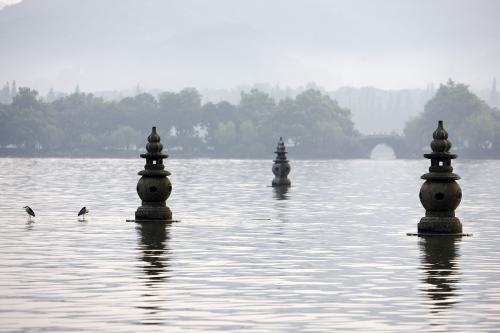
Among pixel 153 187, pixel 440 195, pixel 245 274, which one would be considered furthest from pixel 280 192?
pixel 245 274

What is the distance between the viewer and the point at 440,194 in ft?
122

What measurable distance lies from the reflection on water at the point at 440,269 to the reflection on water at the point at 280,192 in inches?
1166

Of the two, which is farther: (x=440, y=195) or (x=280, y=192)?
(x=280, y=192)

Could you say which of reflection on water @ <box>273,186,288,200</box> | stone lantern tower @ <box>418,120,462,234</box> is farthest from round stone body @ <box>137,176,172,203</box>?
reflection on water @ <box>273,186,288,200</box>

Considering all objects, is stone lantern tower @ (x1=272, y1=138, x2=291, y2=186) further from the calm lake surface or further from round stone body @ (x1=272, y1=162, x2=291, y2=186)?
the calm lake surface

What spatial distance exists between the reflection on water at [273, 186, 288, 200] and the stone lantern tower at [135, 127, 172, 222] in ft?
74.3

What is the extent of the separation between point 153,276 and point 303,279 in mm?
2777

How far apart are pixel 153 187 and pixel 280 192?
1251 inches

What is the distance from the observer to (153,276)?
2573cm

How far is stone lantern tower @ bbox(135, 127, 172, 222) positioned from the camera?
42.0 meters

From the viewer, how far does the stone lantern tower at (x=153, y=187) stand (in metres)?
42.0

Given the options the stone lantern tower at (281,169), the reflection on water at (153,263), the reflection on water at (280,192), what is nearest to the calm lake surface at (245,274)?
the reflection on water at (153,263)

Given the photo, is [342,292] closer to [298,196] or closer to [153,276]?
[153,276]

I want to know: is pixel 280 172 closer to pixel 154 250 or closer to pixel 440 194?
pixel 440 194
